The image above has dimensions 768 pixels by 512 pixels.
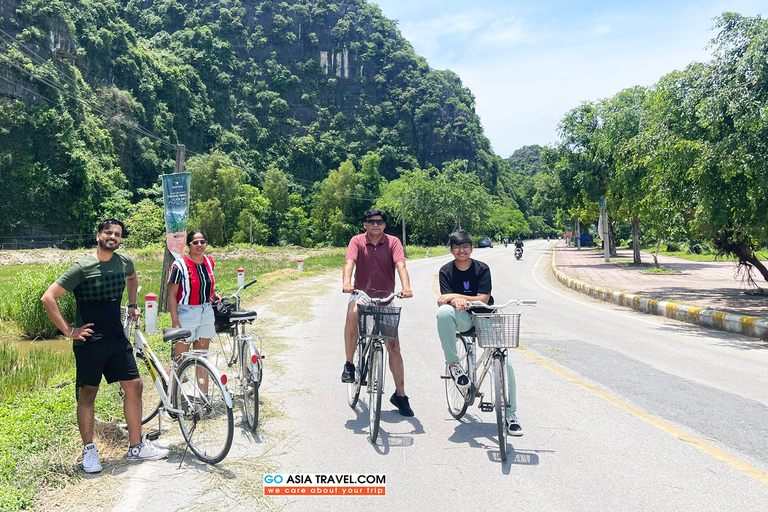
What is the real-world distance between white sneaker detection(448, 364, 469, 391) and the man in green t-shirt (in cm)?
241

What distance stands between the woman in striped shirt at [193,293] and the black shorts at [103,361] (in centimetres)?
77

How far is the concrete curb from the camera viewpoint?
9797 mm

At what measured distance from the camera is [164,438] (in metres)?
4.61

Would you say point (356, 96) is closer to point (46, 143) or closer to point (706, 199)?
point (46, 143)

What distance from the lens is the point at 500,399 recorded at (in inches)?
155

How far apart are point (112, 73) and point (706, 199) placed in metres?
92.6

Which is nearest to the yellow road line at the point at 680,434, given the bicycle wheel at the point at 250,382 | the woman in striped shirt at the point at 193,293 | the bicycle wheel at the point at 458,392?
the bicycle wheel at the point at 458,392

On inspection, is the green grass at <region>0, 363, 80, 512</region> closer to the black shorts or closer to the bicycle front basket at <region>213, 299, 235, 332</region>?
the black shorts

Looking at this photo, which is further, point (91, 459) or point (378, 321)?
point (378, 321)

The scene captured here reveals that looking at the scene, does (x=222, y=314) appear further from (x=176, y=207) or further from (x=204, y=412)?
(x=176, y=207)

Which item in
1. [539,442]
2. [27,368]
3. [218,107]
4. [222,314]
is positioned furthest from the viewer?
[218,107]

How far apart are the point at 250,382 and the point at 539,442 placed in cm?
253

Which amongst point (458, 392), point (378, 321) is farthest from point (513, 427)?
point (378, 321)

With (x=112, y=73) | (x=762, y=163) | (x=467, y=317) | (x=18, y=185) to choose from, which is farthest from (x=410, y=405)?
(x=112, y=73)
